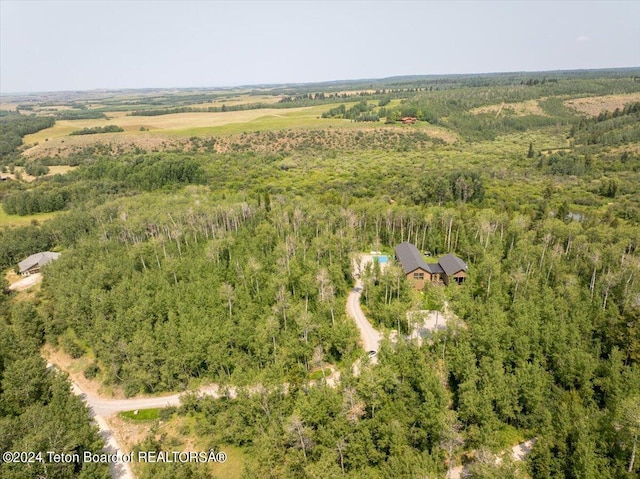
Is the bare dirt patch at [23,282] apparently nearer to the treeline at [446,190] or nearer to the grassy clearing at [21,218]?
the grassy clearing at [21,218]

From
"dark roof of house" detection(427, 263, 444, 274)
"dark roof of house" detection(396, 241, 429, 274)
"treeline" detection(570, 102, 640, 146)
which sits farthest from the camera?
"treeline" detection(570, 102, 640, 146)

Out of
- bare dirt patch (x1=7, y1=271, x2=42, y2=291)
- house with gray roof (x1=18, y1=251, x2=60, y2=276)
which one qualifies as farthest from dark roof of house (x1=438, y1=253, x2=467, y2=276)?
bare dirt patch (x1=7, y1=271, x2=42, y2=291)

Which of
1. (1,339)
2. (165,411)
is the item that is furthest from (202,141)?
(165,411)

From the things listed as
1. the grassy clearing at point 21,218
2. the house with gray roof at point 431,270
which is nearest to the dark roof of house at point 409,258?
the house with gray roof at point 431,270

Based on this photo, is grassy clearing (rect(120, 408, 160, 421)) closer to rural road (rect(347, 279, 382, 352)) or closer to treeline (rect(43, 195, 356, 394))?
treeline (rect(43, 195, 356, 394))

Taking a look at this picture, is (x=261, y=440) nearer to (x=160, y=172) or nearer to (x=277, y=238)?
(x=277, y=238)

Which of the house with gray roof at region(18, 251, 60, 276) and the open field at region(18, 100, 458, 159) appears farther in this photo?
the open field at region(18, 100, 458, 159)

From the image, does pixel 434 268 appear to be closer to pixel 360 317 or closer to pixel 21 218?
pixel 360 317
